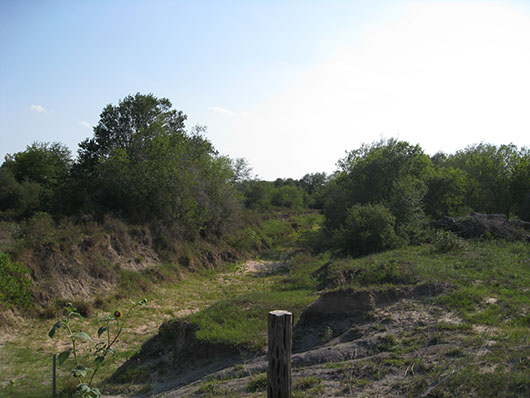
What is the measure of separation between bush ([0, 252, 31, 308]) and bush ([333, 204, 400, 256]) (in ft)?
41.3

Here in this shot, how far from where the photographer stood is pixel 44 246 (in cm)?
1308

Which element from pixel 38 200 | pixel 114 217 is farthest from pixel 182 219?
pixel 38 200

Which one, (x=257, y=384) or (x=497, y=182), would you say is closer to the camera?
(x=257, y=384)

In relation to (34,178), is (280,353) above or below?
below

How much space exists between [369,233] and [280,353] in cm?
1332

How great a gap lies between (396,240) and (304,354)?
11.0 meters

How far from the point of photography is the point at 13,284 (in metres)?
10.9

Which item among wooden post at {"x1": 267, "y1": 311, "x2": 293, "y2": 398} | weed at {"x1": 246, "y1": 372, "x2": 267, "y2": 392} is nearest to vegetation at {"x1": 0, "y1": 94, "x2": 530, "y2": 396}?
weed at {"x1": 246, "y1": 372, "x2": 267, "y2": 392}

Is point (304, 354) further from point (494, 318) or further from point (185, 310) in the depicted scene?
point (185, 310)

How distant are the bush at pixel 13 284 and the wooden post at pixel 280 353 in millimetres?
10326

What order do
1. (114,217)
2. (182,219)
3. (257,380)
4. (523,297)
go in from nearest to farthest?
(257,380)
(523,297)
(114,217)
(182,219)

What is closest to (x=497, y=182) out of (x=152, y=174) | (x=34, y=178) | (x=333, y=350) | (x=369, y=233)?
(x=369, y=233)

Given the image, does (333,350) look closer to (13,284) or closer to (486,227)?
(13,284)

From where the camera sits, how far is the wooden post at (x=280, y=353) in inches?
141
